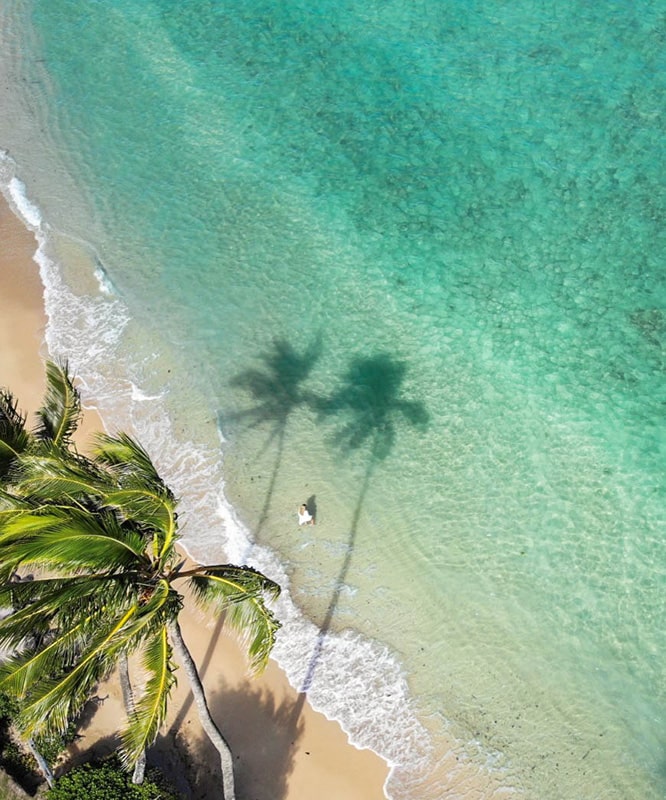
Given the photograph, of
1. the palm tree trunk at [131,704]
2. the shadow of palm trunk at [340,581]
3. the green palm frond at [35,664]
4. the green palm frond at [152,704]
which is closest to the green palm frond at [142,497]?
the green palm frond at [152,704]

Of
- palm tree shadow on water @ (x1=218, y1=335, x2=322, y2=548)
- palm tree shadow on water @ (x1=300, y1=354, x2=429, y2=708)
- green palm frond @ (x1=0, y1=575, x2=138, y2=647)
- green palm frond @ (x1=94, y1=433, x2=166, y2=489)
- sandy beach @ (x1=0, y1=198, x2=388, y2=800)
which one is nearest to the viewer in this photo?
green palm frond @ (x1=0, y1=575, x2=138, y2=647)

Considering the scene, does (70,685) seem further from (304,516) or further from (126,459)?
(304,516)

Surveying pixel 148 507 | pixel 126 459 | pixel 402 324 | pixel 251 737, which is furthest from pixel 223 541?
pixel 402 324

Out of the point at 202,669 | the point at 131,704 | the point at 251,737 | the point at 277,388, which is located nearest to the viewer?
the point at 131,704

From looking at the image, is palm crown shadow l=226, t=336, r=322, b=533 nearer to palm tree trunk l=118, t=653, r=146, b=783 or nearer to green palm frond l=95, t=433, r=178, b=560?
palm tree trunk l=118, t=653, r=146, b=783

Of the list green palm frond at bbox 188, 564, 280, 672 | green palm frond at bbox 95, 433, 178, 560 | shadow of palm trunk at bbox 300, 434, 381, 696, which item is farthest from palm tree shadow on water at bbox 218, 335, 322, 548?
green palm frond at bbox 188, 564, 280, 672

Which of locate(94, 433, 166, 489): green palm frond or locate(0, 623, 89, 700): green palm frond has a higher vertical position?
locate(94, 433, 166, 489): green palm frond

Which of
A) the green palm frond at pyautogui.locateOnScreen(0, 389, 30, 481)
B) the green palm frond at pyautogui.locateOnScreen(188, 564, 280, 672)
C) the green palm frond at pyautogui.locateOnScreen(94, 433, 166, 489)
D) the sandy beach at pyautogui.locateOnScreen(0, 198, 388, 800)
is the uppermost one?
the green palm frond at pyautogui.locateOnScreen(94, 433, 166, 489)
